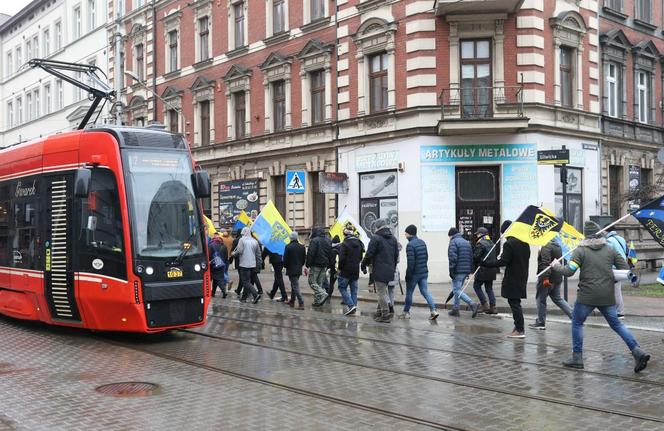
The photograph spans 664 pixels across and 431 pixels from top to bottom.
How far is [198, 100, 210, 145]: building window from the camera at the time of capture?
107ft

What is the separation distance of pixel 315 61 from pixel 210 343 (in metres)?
17.1

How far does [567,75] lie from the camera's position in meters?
23.4

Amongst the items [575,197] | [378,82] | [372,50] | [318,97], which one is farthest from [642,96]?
[318,97]

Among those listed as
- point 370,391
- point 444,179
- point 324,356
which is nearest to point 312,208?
point 444,179

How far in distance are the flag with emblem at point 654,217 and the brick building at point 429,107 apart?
11042 millimetres

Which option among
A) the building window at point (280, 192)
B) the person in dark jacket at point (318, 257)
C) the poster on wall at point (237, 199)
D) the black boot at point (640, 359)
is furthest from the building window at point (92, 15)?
the black boot at point (640, 359)

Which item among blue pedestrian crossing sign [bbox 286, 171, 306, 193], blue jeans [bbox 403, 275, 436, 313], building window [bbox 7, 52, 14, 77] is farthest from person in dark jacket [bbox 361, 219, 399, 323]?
building window [bbox 7, 52, 14, 77]

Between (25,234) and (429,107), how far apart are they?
13.5 metres

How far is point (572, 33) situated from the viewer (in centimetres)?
2309

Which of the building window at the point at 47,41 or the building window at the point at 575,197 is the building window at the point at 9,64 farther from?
the building window at the point at 575,197

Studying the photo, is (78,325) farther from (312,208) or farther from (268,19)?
(268,19)

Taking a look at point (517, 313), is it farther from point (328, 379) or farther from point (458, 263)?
point (328, 379)

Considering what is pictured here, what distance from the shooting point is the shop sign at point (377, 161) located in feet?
74.8

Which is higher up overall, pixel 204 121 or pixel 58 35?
pixel 58 35
